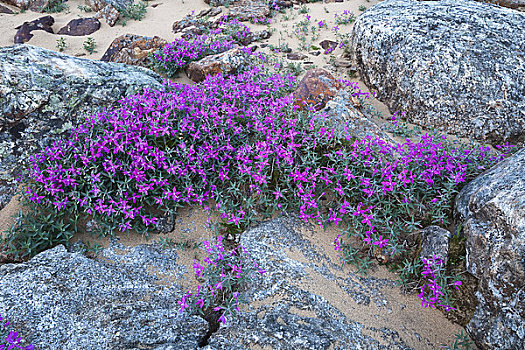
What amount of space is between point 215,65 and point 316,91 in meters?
2.13

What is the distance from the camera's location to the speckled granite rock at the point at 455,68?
206 inches

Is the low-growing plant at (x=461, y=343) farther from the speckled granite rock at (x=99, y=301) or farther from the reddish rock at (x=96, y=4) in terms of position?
the reddish rock at (x=96, y=4)

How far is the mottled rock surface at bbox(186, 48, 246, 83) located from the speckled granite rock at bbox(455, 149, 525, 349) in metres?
4.55

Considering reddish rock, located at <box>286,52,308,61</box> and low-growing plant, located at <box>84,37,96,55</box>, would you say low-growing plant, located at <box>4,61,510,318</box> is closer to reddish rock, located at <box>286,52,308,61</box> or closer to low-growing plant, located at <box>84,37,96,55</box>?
reddish rock, located at <box>286,52,308,61</box>

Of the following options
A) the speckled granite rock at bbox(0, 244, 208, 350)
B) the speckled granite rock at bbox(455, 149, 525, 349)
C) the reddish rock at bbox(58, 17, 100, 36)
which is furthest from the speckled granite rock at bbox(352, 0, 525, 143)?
the reddish rock at bbox(58, 17, 100, 36)

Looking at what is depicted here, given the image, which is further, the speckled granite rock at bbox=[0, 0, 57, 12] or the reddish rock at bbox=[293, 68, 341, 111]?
the speckled granite rock at bbox=[0, 0, 57, 12]

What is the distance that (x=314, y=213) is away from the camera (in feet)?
13.2

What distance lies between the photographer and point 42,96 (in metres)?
4.49

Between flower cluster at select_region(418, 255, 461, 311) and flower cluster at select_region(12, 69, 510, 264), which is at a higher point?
flower cluster at select_region(12, 69, 510, 264)

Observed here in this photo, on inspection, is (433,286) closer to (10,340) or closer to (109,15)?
(10,340)

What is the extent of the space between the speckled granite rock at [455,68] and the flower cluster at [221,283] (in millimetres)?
3804

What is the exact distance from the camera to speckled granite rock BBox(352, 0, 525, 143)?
5223 millimetres

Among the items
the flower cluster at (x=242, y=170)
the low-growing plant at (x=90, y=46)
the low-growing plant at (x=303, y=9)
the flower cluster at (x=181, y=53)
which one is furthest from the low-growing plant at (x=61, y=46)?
the low-growing plant at (x=303, y=9)

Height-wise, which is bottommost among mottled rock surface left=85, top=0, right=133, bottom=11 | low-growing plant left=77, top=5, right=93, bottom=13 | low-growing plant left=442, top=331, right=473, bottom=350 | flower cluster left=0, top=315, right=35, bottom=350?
low-growing plant left=442, top=331, right=473, bottom=350
